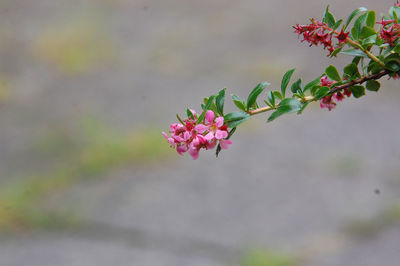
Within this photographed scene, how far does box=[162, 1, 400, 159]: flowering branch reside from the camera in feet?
1.54

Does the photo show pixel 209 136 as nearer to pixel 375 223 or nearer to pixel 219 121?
pixel 219 121

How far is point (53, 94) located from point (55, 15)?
0.54 m

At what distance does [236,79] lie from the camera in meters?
2.14

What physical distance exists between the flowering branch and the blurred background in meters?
0.98

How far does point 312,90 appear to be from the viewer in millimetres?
509

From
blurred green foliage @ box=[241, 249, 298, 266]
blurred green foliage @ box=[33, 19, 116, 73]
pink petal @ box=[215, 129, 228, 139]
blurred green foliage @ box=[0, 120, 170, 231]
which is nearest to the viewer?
pink petal @ box=[215, 129, 228, 139]

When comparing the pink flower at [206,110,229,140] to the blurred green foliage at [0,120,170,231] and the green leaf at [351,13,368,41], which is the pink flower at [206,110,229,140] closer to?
the green leaf at [351,13,368,41]

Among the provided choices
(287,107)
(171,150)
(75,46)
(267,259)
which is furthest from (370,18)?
(75,46)

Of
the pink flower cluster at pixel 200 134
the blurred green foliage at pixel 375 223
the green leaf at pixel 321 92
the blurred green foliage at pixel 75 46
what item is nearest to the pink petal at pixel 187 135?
the pink flower cluster at pixel 200 134

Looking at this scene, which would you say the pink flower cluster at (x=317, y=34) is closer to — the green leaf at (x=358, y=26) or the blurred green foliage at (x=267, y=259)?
the green leaf at (x=358, y=26)

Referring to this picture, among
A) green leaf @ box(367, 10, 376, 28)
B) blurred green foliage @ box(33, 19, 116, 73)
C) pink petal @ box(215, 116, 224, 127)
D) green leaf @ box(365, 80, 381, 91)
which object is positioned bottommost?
pink petal @ box(215, 116, 224, 127)

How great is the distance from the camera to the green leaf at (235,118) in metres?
0.48

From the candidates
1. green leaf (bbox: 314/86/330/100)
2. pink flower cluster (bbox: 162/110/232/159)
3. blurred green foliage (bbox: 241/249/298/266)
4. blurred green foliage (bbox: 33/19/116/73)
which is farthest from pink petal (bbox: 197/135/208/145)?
blurred green foliage (bbox: 33/19/116/73)

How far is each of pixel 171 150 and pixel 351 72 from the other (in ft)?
4.52
